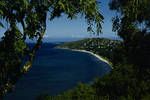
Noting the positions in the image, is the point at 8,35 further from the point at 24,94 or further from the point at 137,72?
the point at 24,94

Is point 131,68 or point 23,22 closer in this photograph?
point 23,22

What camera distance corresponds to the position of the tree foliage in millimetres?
8703

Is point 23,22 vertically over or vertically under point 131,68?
over

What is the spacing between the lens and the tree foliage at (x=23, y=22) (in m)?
8.70

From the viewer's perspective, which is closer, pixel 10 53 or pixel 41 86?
pixel 10 53

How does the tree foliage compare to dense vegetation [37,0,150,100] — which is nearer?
the tree foliage

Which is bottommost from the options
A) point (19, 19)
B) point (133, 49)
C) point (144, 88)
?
point (144, 88)

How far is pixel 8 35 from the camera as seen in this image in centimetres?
899

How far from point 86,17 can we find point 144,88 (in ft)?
86.9

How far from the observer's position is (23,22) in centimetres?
912

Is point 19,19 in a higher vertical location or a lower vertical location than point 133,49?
higher

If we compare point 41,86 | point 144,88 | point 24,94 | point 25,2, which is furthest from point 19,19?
point 41,86

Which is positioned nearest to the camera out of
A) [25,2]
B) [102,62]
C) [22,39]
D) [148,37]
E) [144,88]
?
[25,2]

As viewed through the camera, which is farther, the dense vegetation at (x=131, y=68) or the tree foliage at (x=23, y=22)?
the dense vegetation at (x=131, y=68)
